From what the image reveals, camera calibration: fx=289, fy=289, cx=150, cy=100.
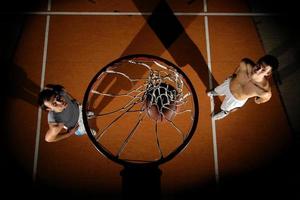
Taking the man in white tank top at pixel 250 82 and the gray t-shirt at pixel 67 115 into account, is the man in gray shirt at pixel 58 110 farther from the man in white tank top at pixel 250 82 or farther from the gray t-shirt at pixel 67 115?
the man in white tank top at pixel 250 82

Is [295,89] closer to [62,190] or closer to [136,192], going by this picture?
[136,192]

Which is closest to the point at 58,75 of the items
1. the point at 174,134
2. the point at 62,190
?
the point at 62,190

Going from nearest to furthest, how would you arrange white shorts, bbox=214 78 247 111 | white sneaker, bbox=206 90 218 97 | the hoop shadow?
the hoop shadow < white shorts, bbox=214 78 247 111 < white sneaker, bbox=206 90 218 97

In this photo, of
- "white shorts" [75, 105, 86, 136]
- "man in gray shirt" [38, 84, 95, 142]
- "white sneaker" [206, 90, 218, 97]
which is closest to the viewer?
"man in gray shirt" [38, 84, 95, 142]

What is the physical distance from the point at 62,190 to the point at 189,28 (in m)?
3.36

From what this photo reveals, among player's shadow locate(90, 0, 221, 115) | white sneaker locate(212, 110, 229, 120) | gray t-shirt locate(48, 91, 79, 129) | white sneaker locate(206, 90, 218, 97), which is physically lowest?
gray t-shirt locate(48, 91, 79, 129)

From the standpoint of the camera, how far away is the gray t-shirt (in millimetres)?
3568

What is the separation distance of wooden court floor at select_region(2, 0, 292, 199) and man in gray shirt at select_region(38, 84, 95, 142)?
29.6 inches

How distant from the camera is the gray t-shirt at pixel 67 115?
3.57m

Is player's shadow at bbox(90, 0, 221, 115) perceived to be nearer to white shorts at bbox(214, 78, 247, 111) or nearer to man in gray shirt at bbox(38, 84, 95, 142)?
white shorts at bbox(214, 78, 247, 111)

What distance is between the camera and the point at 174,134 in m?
4.52

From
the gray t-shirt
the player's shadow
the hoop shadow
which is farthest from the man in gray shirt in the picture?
the hoop shadow

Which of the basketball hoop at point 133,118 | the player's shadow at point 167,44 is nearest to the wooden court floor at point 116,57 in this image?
the player's shadow at point 167,44

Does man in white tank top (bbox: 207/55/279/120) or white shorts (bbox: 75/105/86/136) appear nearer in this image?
man in white tank top (bbox: 207/55/279/120)
